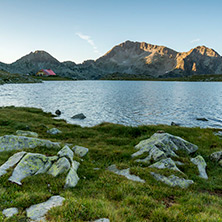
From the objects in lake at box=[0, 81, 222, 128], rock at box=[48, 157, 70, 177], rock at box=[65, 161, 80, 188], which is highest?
rock at box=[48, 157, 70, 177]

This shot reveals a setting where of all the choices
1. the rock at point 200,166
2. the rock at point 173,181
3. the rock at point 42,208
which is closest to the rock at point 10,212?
the rock at point 42,208

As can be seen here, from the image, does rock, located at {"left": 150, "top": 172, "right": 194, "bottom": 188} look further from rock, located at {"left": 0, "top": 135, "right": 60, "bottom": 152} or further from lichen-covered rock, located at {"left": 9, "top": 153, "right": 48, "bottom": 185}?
rock, located at {"left": 0, "top": 135, "right": 60, "bottom": 152}

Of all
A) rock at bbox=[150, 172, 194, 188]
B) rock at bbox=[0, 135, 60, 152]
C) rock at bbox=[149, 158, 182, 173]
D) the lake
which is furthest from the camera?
the lake

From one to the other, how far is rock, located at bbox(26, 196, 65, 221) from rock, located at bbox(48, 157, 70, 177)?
90.8 inches

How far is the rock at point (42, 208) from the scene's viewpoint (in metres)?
6.35

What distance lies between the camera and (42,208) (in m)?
6.86

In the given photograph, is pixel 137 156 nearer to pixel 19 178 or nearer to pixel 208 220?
pixel 208 220

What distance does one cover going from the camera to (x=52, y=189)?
869cm

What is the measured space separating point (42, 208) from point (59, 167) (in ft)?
11.6

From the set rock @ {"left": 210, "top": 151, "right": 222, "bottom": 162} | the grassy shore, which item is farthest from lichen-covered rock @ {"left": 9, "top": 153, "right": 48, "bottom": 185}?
rock @ {"left": 210, "top": 151, "right": 222, "bottom": 162}

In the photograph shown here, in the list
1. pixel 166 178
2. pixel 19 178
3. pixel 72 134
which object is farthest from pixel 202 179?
pixel 72 134

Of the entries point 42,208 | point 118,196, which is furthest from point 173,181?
point 42,208

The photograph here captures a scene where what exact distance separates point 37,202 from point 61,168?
9.40 ft

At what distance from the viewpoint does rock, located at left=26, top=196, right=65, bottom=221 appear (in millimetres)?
6346
